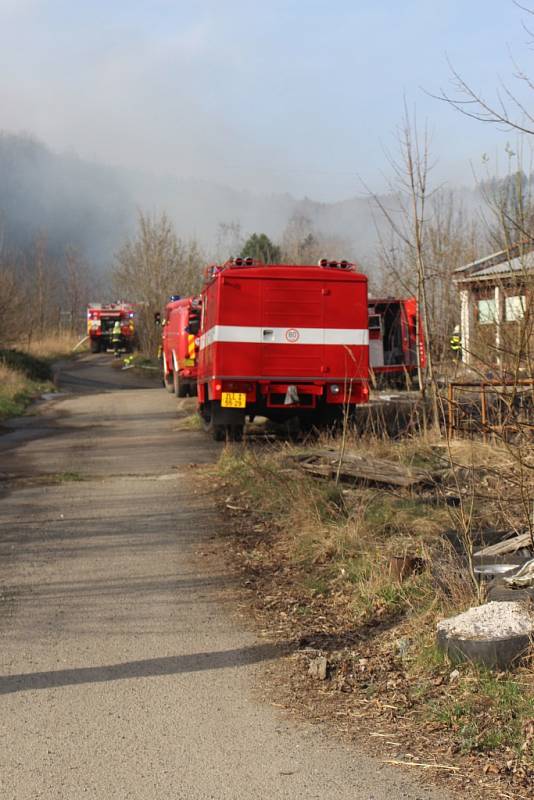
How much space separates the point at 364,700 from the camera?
5484 mm

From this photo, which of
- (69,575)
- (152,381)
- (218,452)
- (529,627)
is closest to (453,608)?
(529,627)

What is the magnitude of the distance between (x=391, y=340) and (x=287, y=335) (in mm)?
9924

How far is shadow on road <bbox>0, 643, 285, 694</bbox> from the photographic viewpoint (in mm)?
5715

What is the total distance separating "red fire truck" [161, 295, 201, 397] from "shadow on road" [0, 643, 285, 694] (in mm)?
20774

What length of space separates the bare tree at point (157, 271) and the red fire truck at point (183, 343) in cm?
2103

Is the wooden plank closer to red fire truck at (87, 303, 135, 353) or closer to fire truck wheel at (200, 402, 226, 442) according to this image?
fire truck wheel at (200, 402, 226, 442)

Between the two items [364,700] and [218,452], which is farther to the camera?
[218,452]

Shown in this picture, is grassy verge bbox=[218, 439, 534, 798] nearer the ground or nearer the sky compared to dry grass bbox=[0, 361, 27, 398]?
nearer the ground

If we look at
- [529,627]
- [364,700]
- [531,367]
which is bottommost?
[364,700]

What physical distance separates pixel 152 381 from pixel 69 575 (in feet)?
113

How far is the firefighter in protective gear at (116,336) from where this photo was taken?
57.0 m

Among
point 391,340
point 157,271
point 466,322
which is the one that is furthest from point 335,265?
point 157,271

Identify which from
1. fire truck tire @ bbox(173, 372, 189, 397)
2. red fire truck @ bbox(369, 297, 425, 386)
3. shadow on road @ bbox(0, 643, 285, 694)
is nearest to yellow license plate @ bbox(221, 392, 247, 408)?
red fire truck @ bbox(369, 297, 425, 386)

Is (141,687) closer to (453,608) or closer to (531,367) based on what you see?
(453,608)
